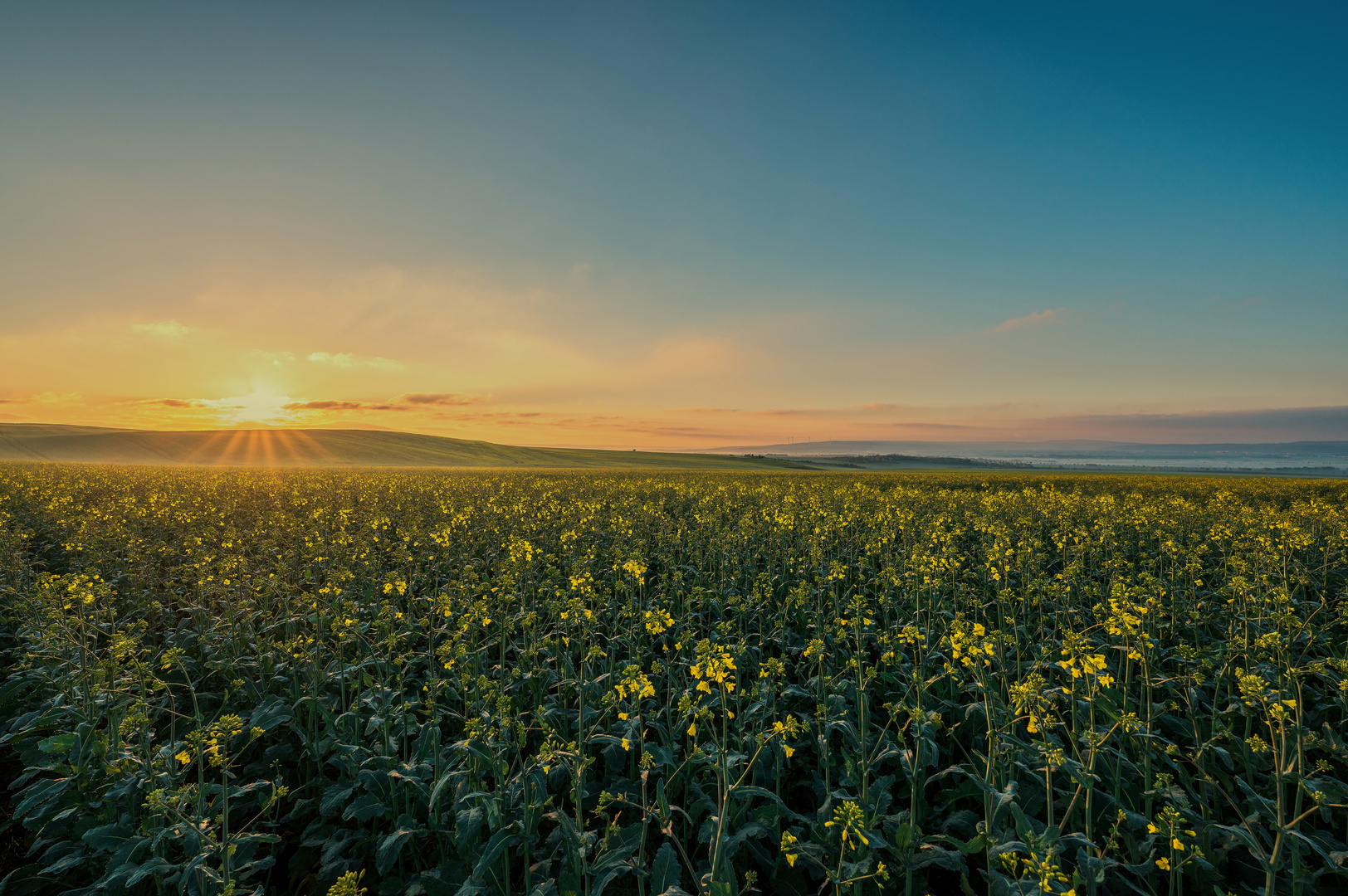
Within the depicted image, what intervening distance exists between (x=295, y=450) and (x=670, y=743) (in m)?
108

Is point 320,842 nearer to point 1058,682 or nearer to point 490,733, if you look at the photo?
point 490,733

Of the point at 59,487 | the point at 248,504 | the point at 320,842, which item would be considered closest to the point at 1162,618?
the point at 320,842

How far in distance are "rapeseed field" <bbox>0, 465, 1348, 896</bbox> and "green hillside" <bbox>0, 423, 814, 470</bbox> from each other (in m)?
82.2

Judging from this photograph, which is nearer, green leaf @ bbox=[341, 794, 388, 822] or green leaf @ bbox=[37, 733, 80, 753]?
green leaf @ bbox=[37, 733, 80, 753]

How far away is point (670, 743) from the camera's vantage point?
451 cm

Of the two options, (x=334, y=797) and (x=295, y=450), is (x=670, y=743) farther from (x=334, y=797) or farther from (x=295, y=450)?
(x=295, y=450)

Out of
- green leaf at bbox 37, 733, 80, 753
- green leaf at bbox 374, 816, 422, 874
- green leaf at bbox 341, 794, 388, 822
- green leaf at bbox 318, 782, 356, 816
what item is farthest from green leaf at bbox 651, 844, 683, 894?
green leaf at bbox 37, 733, 80, 753

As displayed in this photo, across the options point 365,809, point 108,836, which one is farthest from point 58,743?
point 365,809

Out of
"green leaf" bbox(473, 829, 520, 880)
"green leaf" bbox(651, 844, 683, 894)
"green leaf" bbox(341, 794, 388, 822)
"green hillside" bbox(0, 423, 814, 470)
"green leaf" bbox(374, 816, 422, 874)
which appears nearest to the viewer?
"green leaf" bbox(473, 829, 520, 880)

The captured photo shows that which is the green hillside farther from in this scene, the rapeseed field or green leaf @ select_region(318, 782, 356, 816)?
green leaf @ select_region(318, 782, 356, 816)

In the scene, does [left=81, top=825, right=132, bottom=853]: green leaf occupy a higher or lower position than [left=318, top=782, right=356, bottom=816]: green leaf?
higher

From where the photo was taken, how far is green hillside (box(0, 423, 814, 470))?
3364 inches

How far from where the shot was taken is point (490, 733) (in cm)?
393

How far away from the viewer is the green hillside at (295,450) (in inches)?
3364
